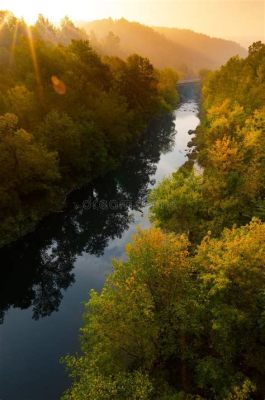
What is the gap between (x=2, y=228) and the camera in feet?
181

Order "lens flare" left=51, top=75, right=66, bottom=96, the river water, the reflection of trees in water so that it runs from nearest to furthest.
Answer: the river water < the reflection of trees in water < "lens flare" left=51, top=75, right=66, bottom=96

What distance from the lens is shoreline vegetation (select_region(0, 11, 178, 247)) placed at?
57469mm

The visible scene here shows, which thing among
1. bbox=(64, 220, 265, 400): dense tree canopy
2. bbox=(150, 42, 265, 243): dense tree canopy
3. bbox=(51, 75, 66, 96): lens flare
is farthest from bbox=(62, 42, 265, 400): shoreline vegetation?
bbox=(51, 75, 66, 96): lens flare

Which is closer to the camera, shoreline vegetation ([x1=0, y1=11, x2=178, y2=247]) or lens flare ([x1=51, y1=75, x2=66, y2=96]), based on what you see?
shoreline vegetation ([x1=0, y1=11, x2=178, y2=247])

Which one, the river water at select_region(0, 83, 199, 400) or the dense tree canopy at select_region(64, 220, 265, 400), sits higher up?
the river water at select_region(0, 83, 199, 400)

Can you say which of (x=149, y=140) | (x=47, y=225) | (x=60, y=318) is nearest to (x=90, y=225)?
(x=47, y=225)

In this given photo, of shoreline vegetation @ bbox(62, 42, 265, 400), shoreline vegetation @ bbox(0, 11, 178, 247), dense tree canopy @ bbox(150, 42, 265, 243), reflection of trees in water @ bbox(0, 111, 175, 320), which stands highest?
shoreline vegetation @ bbox(0, 11, 178, 247)

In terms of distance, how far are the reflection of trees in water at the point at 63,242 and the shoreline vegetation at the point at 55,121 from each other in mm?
2213

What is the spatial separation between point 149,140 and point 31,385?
291 ft

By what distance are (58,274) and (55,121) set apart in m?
29.2

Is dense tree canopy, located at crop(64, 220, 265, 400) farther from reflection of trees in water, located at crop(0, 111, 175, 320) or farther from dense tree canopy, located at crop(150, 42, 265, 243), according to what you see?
reflection of trees in water, located at crop(0, 111, 175, 320)

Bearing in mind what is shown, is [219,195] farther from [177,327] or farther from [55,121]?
[55,121]

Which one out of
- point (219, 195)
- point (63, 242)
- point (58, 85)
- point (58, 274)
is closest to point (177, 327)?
point (219, 195)

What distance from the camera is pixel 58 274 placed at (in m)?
53.2
